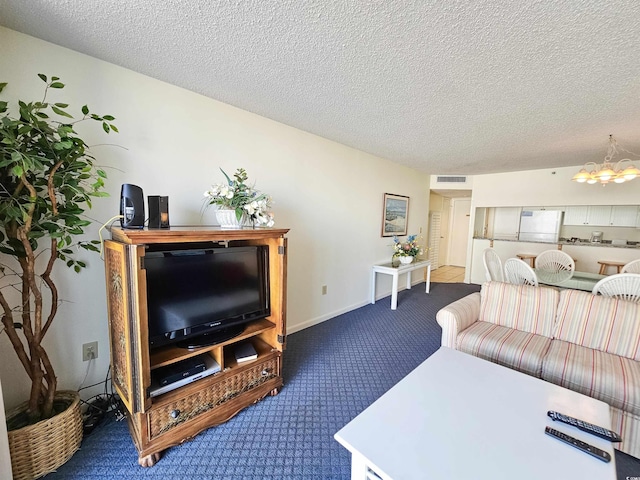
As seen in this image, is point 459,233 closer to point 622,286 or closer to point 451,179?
point 451,179

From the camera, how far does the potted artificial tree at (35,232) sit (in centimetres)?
121

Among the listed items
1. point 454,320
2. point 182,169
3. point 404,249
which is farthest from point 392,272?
point 182,169

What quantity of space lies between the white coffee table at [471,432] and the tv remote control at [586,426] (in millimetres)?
21

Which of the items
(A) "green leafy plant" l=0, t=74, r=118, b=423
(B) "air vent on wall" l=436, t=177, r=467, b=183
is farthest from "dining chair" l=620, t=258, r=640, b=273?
(A) "green leafy plant" l=0, t=74, r=118, b=423

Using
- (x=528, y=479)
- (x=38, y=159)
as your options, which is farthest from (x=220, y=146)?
(x=528, y=479)

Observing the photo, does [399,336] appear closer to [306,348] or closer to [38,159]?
[306,348]

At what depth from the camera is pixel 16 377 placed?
155cm

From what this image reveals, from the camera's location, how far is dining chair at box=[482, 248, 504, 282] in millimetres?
3435

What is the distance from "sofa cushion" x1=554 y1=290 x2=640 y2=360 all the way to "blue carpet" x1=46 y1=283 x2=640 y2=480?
2.31 ft

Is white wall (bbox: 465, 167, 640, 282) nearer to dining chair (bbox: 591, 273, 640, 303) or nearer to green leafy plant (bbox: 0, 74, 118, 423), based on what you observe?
dining chair (bbox: 591, 273, 640, 303)

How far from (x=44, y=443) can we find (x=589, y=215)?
745cm

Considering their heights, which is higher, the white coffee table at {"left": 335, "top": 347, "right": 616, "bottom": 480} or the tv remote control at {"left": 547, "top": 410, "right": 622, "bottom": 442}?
the tv remote control at {"left": 547, "top": 410, "right": 622, "bottom": 442}

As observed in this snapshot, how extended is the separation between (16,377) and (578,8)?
3.49m

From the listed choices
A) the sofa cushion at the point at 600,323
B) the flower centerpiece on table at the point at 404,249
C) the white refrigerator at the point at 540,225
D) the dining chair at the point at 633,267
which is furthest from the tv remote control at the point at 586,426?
the white refrigerator at the point at 540,225
